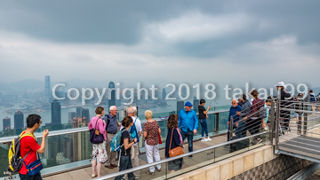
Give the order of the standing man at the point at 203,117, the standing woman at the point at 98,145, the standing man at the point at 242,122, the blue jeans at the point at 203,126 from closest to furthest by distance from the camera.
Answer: the standing woman at the point at 98,145
the standing man at the point at 242,122
the standing man at the point at 203,117
the blue jeans at the point at 203,126

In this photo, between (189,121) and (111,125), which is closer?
(111,125)

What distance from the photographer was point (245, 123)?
21.6ft

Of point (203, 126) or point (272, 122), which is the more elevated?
point (272, 122)

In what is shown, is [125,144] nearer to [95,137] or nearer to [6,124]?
[95,137]

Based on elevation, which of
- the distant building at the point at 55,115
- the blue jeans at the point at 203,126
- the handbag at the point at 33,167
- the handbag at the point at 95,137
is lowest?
the blue jeans at the point at 203,126

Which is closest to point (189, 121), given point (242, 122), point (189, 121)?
point (189, 121)

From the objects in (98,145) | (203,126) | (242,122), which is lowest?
(203,126)

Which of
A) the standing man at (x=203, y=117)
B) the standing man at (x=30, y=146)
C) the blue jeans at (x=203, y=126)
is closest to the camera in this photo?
the standing man at (x=30, y=146)

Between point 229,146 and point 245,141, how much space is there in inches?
28.9

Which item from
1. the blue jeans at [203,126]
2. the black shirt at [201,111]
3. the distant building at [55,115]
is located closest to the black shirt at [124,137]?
the distant building at [55,115]

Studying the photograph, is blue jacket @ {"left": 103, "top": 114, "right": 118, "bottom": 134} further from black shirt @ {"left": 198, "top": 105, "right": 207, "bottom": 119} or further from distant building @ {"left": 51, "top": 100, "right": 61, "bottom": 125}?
black shirt @ {"left": 198, "top": 105, "right": 207, "bottom": 119}

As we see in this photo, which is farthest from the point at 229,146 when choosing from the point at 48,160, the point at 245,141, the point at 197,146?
the point at 48,160

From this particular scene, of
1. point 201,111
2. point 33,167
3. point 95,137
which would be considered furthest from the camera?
point 201,111

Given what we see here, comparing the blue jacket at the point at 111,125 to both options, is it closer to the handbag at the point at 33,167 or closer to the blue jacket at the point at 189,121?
the blue jacket at the point at 189,121
